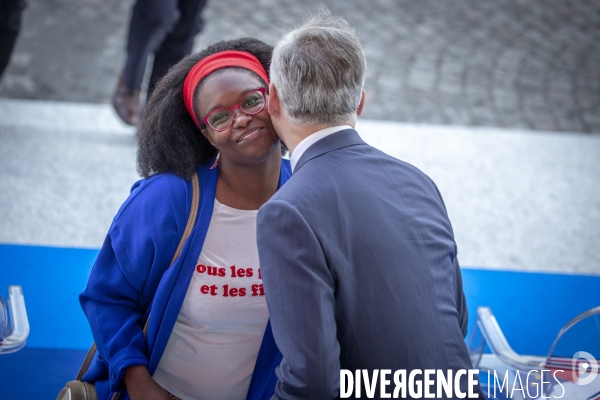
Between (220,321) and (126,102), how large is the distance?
2850mm

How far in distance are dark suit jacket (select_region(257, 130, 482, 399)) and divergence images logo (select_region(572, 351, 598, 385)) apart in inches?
27.4

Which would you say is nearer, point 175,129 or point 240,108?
point 240,108

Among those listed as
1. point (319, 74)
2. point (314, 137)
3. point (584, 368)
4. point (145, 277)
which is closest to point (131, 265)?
point (145, 277)

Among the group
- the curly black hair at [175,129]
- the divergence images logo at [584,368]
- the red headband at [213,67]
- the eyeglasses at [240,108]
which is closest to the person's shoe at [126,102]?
the curly black hair at [175,129]

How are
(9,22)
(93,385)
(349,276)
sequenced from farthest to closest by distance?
(9,22) → (93,385) → (349,276)

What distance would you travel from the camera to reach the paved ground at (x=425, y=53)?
5.55m

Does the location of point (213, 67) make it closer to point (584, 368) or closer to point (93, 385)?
point (93, 385)

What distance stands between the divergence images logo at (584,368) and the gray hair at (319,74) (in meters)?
1.07

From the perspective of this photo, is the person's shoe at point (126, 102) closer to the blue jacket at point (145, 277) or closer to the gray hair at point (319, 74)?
the blue jacket at point (145, 277)

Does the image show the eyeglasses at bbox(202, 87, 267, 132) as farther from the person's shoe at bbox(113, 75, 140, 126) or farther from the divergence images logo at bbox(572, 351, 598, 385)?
the person's shoe at bbox(113, 75, 140, 126)

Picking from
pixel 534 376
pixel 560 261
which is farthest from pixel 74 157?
pixel 534 376

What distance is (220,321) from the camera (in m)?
1.91

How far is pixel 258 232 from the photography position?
1492 mm

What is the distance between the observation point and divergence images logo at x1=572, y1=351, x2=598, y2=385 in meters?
2.06
